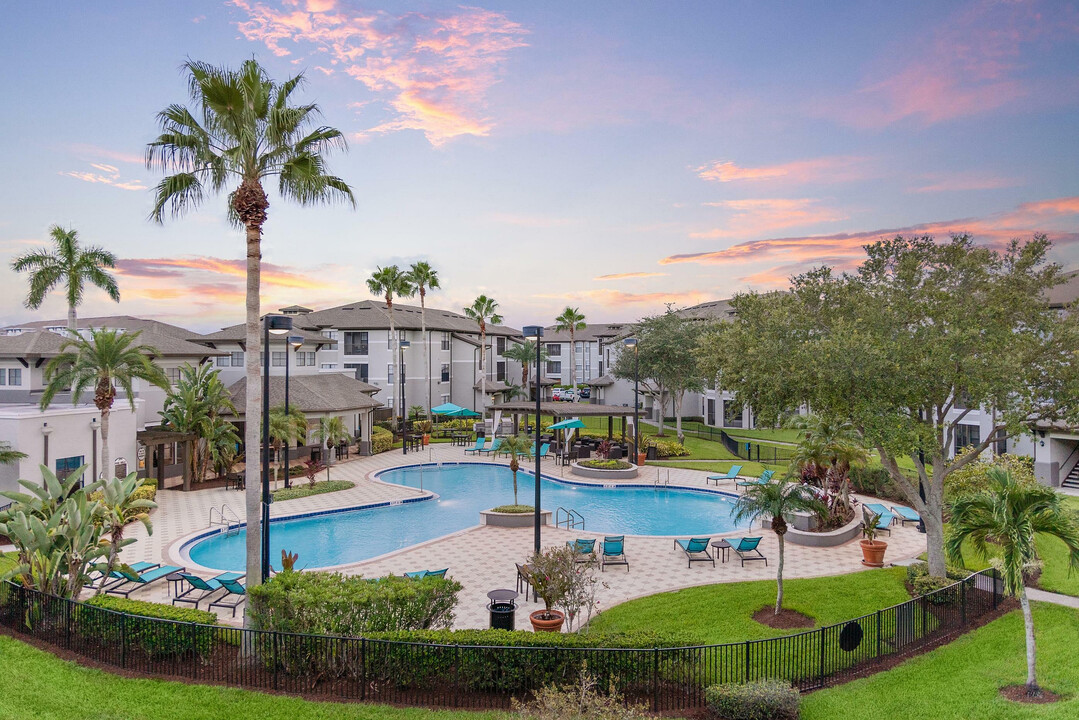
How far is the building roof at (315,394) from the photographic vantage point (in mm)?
34594

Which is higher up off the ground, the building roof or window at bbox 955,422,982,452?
the building roof

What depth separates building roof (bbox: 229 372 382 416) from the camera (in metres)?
34.6

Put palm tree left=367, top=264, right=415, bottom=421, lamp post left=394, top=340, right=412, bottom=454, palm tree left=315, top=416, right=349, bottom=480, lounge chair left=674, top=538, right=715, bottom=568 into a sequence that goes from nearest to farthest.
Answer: lounge chair left=674, top=538, right=715, bottom=568, palm tree left=315, top=416, right=349, bottom=480, lamp post left=394, top=340, right=412, bottom=454, palm tree left=367, top=264, right=415, bottom=421

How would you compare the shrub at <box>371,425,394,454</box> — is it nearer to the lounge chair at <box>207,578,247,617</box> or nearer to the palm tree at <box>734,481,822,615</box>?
the lounge chair at <box>207,578,247,617</box>

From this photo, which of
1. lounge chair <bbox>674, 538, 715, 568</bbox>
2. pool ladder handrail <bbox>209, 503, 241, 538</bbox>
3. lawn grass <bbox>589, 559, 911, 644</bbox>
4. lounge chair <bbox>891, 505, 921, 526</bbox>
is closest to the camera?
lawn grass <bbox>589, 559, 911, 644</bbox>

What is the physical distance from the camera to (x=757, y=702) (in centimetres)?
850

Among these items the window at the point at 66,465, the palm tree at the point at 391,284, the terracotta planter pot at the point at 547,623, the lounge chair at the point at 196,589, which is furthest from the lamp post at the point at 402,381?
the terracotta planter pot at the point at 547,623

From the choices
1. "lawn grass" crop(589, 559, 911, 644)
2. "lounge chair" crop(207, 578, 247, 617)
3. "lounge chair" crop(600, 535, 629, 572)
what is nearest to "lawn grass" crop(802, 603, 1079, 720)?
"lawn grass" crop(589, 559, 911, 644)

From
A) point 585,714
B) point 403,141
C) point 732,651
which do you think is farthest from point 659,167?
point 585,714

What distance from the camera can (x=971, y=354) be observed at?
40.7 feet

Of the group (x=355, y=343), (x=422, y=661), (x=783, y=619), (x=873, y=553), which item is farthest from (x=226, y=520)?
(x=355, y=343)

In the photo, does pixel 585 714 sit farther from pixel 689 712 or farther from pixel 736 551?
pixel 736 551

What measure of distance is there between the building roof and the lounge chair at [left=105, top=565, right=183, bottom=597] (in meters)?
17.7

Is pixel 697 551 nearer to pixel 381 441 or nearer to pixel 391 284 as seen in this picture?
pixel 381 441
